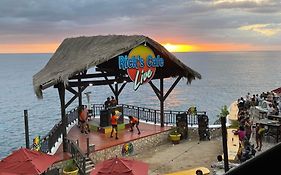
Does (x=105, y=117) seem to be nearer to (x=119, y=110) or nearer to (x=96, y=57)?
(x=119, y=110)

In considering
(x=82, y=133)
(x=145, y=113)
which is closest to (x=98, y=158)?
(x=82, y=133)

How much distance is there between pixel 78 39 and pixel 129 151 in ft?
30.6

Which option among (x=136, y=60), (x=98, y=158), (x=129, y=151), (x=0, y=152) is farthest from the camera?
(x=0, y=152)

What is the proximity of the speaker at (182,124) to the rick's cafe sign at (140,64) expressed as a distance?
92.7 inches

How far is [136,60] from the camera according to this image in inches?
681

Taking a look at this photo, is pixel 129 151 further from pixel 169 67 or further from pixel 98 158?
pixel 169 67

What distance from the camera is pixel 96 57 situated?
52.7 ft

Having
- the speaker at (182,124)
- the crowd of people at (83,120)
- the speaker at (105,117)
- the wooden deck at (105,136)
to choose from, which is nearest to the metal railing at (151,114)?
the wooden deck at (105,136)

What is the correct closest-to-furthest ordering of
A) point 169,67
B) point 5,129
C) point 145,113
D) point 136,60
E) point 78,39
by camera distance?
point 136,60, point 169,67, point 145,113, point 78,39, point 5,129

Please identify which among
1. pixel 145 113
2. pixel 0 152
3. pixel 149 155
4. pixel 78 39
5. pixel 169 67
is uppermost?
pixel 78 39

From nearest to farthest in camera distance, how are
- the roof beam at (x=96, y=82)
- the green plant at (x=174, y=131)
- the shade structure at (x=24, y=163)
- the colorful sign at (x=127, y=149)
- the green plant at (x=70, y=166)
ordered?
1. the shade structure at (x=24, y=163)
2. the green plant at (x=70, y=166)
3. the colorful sign at (x=127, y=149)
4. the roof beam at (x=96, y=82)
5. the green plant at (x=174, y=131)

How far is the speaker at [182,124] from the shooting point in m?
18.0

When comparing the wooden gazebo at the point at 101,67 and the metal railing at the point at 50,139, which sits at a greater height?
the wooden gazebo at the point at 101,67

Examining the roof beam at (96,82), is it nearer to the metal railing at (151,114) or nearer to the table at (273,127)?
the metal railing at (151,114)
